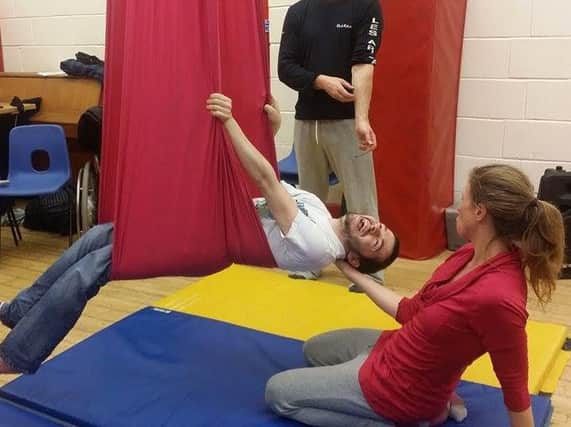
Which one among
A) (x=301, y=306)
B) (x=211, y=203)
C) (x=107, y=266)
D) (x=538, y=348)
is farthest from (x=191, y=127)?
(x=538, y=348)

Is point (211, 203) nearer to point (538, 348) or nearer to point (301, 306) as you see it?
point (301, 306)

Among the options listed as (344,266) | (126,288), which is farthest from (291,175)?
(344,266)

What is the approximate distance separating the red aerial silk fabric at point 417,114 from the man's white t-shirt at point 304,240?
1.68 metres

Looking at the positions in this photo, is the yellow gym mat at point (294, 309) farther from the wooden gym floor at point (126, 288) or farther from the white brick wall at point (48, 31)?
the white brick wall at point (48, 31)

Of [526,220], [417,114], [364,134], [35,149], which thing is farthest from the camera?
[35,149]

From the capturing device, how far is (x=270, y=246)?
2.22 meters

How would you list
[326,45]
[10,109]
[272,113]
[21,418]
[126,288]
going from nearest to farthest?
[21,418]
[272,113]
[326,45]
[126,288]
[10,109]

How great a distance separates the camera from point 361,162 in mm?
3316

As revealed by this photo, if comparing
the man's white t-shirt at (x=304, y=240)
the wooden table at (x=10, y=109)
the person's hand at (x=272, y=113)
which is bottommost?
the man's white t-shirt at (x=304, y=240)

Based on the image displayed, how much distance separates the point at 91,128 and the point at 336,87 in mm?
1729

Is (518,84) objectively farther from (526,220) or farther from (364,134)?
(526,220)

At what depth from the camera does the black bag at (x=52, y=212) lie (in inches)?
184

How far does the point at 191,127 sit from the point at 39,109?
11.1 ft

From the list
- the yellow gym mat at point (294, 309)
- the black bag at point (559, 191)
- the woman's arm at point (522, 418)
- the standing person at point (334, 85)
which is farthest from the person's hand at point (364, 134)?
the woman's arm at point (522, 418)
